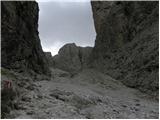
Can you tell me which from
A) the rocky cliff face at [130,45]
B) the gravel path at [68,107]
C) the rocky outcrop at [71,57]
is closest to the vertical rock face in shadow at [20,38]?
the rocky cliff face at [130,45]

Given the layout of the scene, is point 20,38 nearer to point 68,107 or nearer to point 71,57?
point 68,107

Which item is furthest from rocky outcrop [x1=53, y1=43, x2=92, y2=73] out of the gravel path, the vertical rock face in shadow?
the gravel path

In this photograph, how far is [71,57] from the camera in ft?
361

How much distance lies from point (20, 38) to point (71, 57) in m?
73.9

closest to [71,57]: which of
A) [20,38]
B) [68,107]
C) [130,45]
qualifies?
[130,45]

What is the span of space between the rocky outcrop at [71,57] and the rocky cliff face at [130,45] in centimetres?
4202

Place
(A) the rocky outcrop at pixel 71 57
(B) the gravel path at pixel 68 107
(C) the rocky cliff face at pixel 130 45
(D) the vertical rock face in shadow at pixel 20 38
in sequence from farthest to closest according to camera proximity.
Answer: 1. (A) the rocky outcrop at pixel 71 57
2. (C) the rocky cliff face at pixel 130 45
3. (D) the vertical rock face in shadow at pixel 20 38
4. (B) the gravel path at pixel 68 107

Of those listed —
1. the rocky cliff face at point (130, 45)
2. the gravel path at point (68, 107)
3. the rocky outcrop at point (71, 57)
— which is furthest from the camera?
the rocky outcrop at point (71, 57)

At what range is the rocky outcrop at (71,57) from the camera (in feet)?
342

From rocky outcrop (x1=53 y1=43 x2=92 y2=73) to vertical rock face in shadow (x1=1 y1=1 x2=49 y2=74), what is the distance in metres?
59.3

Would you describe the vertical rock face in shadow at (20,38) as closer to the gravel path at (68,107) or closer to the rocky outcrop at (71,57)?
the gravel path at (68,107)

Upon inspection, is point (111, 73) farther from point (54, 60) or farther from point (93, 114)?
point (54, 60)

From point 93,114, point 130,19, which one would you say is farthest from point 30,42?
point 93,114

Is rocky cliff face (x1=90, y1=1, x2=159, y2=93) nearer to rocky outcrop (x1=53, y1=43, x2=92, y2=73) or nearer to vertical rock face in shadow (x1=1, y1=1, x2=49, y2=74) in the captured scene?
vertical rock face in shadow (x1=1, y1=1, x2=49, y2=74)
